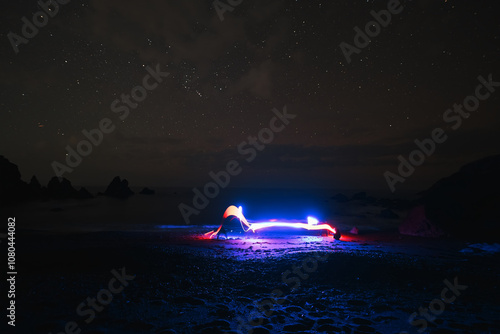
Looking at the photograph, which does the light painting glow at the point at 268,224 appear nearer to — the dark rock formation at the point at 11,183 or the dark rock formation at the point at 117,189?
the dark rock formation at the point at 11,183

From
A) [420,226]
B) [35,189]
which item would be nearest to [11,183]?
[35,189]

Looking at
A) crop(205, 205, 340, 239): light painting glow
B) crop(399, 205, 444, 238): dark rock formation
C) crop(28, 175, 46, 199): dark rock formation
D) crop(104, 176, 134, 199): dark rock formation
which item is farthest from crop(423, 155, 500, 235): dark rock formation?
crop(104, 176, 134, 199): dark rock formation

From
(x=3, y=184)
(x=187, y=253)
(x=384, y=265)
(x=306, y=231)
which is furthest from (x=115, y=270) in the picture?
(x=3, y=184)

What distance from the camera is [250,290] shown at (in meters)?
6.44

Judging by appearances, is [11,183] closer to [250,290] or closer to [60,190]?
[60,190]

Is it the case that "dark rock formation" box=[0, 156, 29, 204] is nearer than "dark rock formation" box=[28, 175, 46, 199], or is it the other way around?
"dark rock formation" box=[0, 156, 29, 204]

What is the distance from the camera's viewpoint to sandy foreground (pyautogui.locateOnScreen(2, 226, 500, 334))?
4.91m

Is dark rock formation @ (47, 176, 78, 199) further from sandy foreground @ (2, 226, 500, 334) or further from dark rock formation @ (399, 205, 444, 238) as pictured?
dark rock formation @ (399, 205, 444, 238)

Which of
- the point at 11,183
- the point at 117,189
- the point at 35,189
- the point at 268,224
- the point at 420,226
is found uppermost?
the point at 117,189

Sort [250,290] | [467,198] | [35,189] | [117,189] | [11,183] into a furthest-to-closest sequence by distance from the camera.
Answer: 1. [117,189]
2. [35,189]
3. [11,183]
4. [467,198]
5. [250,290]

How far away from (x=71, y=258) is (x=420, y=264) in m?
11.7

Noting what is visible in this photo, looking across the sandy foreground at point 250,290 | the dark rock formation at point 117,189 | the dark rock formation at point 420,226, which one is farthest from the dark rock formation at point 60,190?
the dark rock formation at point 420,226

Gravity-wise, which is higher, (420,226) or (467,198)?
(467,198)

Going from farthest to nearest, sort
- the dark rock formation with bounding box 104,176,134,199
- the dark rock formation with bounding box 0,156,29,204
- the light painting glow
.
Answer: the dark rock formation with bounding box 104,176,134,199 → the dark rock formation with bounding box 0,156,29,204 → the light painting glow
